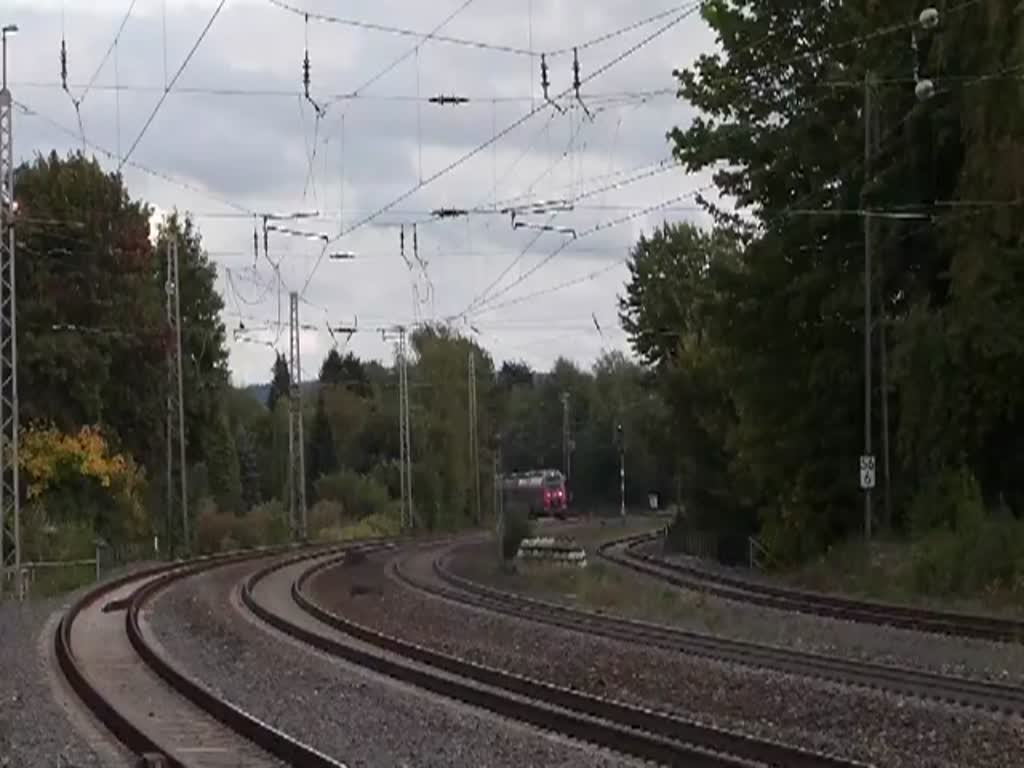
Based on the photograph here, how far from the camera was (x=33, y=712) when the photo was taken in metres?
23.9

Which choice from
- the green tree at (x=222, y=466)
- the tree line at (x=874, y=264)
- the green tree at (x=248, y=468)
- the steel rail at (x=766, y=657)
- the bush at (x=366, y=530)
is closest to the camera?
the steel rail at (x=766, y=657)

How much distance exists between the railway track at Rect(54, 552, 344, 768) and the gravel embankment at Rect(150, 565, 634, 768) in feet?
1.55

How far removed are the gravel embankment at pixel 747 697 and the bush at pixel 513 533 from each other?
24.2m

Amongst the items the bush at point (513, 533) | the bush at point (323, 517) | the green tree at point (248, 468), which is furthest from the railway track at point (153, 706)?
the green tree at point (248, 468)

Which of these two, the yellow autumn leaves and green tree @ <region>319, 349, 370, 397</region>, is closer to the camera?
the yellow autumn leaves

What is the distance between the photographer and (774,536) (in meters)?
55.3

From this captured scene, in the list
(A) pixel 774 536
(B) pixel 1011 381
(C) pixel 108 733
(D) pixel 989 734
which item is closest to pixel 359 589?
(A) pixel 774 536

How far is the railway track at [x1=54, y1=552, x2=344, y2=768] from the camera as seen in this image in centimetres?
1898

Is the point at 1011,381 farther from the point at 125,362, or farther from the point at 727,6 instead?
the point at 125,362

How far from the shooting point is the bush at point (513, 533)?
6284 cm

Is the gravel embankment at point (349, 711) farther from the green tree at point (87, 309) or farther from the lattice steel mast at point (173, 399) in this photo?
the green tree at point (87, 309)

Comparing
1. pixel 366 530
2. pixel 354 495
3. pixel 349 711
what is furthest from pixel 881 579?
pixel 354 495

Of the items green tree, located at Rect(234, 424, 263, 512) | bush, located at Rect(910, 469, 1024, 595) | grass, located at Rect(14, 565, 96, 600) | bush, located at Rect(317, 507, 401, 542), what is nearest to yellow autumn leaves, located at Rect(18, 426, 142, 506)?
grass, located at Rect(14, 565, 96, 600)

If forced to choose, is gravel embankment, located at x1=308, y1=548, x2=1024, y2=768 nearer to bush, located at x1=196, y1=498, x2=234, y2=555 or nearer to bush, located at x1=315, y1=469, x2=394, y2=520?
bush, located at x1=196, y1=498, x2=234, y2=555
